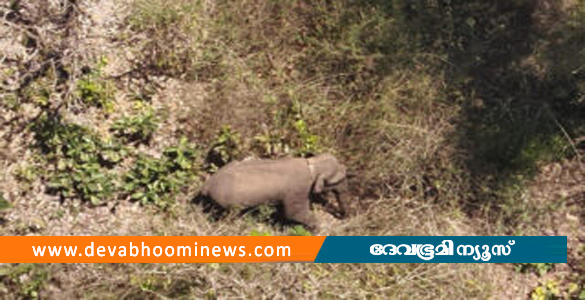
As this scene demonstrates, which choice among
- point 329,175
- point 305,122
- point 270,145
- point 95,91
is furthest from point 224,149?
point 95,91

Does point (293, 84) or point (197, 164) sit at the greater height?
point (293, 84)

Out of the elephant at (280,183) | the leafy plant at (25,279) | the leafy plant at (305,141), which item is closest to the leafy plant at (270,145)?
the leafy plant at (305,141)

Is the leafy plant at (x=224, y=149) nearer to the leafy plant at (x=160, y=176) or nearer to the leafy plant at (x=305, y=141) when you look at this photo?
the leafy plant at (x=160, y=176)

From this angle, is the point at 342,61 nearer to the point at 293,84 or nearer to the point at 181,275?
the point at 293,84

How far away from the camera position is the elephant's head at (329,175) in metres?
4.56

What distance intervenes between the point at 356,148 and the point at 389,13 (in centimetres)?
150

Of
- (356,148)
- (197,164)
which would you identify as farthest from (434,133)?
(197,164)

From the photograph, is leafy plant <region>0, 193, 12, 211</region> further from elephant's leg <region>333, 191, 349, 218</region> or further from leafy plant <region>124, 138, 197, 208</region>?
elephant's leg <region>333, 191, 349, 218</region>

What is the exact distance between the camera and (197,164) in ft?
15.7

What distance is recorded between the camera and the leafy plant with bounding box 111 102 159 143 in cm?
477

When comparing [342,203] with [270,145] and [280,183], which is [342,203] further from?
[270,145]

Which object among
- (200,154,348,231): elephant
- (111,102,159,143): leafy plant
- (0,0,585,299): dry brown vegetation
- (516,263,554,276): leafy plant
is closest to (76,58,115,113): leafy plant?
(0,0,585,299): dry brown vegetation

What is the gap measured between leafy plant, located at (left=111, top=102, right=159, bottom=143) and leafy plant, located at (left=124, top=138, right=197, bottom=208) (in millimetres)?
210

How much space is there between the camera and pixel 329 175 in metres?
4.60
